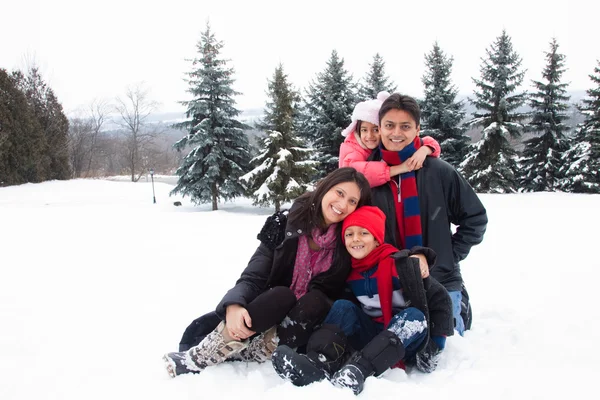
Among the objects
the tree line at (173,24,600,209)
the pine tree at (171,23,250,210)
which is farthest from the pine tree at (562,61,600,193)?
the pine tree at (171,23,250,210)

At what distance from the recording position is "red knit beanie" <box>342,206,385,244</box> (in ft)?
7.38

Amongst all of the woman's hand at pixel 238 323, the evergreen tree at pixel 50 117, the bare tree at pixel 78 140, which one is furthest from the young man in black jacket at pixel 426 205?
the bare tree at pixel 78 140

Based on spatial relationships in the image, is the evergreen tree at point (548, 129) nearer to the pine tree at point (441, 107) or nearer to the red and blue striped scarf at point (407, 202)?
the pine tree at point (441, 107)

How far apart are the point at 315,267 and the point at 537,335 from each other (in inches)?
74.6

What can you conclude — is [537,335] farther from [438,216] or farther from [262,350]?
[262,350]

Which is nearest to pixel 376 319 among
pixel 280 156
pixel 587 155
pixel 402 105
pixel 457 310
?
pixel 457 310

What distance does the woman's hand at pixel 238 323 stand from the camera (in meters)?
2.11

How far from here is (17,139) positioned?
21.2 meters

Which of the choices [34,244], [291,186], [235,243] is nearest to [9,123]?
[291,186]

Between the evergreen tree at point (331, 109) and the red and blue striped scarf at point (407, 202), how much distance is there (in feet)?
47.4

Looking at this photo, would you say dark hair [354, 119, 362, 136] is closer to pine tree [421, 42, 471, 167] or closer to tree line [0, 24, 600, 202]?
tree line [0, 24, 600, 202]

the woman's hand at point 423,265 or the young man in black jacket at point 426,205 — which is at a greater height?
the young man in black jacket at point 426,205

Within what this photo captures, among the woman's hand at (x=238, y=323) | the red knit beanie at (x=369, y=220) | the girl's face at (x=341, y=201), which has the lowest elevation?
the woman's hand at (x=238, y=323)

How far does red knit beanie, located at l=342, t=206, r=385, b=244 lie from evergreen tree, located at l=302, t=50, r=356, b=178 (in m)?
14.7
